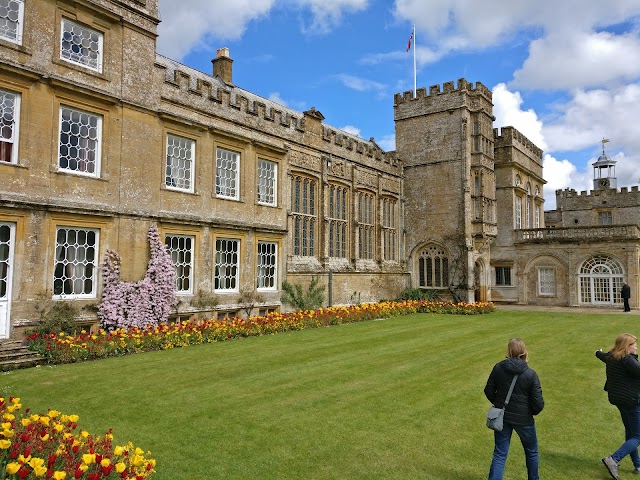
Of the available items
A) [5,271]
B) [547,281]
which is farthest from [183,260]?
[547,281]

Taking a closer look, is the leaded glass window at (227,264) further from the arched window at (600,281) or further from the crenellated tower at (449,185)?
the arched window at (600,281)

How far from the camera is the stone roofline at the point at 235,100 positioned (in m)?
16.4

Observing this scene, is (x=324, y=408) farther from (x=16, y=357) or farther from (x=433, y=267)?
(x=433, y=267)

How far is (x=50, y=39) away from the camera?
12.8 metres

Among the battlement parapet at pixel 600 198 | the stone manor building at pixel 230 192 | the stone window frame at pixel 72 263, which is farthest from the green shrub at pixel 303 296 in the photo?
the battlement parapet at pixel 600 198

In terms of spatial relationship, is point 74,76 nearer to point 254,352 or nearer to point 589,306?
point 254,352

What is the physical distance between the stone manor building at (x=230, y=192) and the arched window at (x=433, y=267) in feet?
0.37

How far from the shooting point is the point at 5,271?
1177 centimetres

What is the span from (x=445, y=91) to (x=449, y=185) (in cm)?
551

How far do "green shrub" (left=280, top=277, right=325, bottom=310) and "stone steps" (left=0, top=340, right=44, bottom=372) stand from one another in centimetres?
1013

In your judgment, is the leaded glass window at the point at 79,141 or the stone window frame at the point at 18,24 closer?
the stone window frame at the point at 18,24

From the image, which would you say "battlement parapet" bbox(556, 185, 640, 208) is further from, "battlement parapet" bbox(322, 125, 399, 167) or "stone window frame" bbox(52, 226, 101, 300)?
"stone window frame" bbox(52, 226, 101, 300)

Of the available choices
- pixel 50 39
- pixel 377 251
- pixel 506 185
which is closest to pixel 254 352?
pixel 50 39

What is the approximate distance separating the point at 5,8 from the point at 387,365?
12.7 metres
